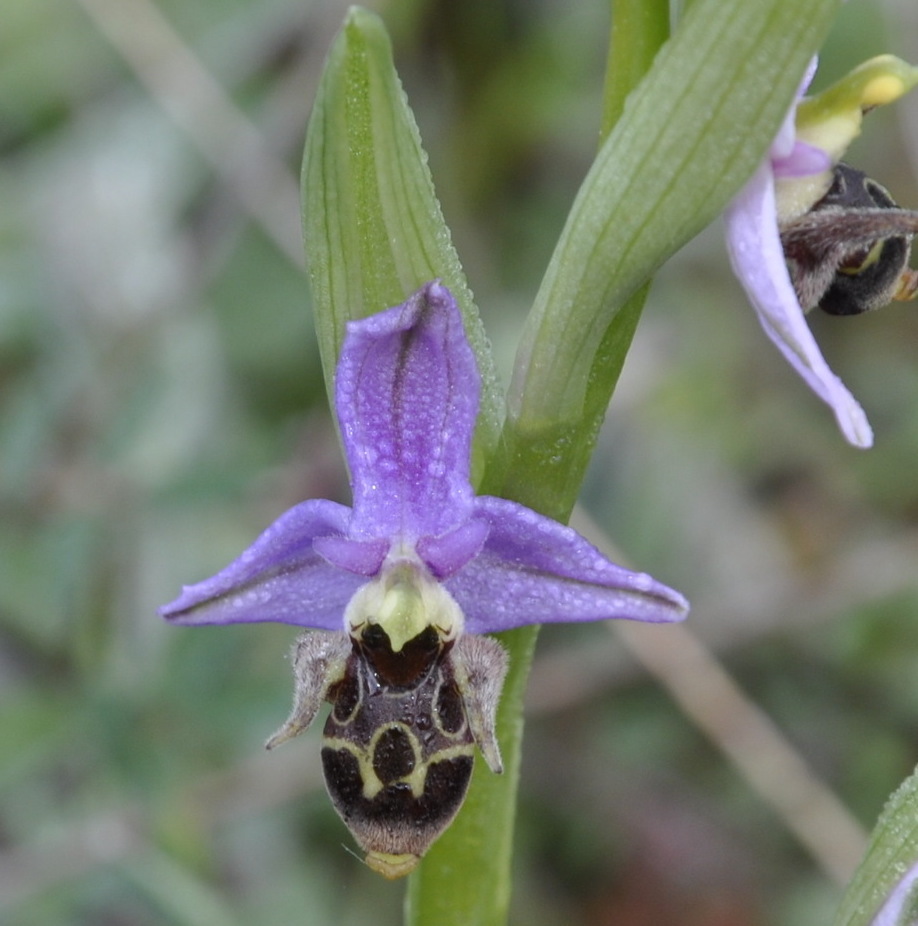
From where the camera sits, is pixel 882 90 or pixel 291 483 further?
pixel 291 483

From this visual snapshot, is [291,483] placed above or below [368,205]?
below

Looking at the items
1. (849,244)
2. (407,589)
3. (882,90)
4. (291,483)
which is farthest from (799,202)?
(291,483)

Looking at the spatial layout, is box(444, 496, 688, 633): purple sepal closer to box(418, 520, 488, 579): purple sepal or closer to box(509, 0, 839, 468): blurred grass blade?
box(418, 520, 488, 579): purple sepal

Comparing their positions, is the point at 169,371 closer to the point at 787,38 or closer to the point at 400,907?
the point at 400,907

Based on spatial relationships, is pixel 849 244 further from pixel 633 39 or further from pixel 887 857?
pixel 887 857

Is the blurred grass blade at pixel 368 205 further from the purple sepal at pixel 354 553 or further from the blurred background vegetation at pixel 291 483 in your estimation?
the blurred background vegetation at pixel 291 483

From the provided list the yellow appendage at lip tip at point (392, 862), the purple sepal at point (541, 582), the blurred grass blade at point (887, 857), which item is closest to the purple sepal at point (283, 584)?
the purple sepal at point (541, 582)

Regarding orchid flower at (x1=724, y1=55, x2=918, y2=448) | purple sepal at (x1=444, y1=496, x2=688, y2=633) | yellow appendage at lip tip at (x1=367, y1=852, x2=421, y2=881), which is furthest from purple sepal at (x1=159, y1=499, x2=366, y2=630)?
orchid flower at (x1=724, y1=55, x2=918, y2=448)
